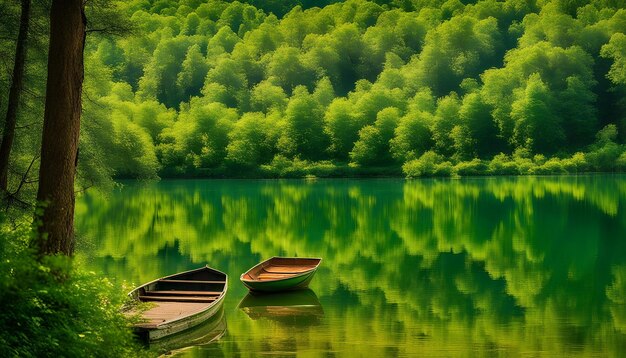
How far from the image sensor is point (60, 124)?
1162 centimetres

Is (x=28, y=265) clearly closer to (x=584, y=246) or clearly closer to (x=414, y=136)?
(x=584, y=246)

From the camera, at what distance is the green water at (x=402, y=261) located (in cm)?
1775

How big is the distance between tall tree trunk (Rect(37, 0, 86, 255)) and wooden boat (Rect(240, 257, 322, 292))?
11.2 meters

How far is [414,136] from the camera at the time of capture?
89.6 metres

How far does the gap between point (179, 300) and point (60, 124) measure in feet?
29.0

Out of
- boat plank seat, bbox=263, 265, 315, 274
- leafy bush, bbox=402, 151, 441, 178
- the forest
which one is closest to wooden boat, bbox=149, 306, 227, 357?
the forest

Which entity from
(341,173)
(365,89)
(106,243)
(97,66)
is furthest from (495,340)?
(365,89)

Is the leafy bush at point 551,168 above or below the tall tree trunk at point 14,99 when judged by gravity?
above

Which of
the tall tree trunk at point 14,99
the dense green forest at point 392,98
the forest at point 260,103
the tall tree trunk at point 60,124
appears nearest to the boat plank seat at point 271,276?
the forest at point 260,103

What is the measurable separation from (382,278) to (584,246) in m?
10.2

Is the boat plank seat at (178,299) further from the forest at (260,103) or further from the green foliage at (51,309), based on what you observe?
the green foliage at (51,309)

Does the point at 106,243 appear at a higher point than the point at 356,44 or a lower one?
lower

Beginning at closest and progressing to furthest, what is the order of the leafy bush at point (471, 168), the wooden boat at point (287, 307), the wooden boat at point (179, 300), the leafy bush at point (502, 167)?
the wooden boat at point (179, 300) → the wooden boat at point (287, 307) → the leafy bush at point (502, 167) → the leafy bush at point (471, 168)

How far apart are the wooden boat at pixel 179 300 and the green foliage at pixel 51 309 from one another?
13.1ft
